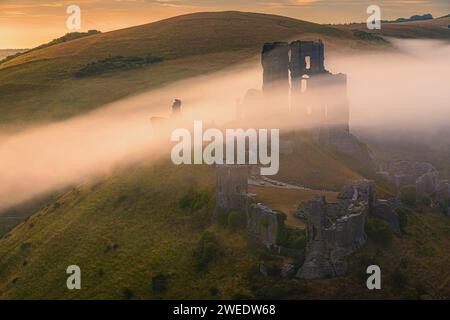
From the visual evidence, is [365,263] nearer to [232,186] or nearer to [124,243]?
[232,186]

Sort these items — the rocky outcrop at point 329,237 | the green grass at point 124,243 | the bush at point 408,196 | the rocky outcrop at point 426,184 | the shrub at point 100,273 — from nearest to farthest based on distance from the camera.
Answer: the rocky outcrop at point 329,237
the green grass at point 124,243
the shrub at point 100,273
the bush at point 408,196
the rocky outcrop at point 426,184

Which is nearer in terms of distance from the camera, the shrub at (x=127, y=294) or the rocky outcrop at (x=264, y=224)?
the rocky outcrop at (x=264, y=224)

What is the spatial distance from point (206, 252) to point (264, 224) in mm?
6773

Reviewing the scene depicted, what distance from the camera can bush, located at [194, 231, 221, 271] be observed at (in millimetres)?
94000

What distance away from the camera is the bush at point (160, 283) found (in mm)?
92281

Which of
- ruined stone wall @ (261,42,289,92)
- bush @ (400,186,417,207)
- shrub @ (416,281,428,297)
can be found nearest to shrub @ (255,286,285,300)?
shrub @ (416,281,428,297)

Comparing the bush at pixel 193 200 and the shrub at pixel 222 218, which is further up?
the bush at pixel 193 200

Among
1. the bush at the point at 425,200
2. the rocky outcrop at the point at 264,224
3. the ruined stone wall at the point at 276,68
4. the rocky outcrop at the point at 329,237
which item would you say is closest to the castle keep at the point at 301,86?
the ruined stone wall at the point at 276,68

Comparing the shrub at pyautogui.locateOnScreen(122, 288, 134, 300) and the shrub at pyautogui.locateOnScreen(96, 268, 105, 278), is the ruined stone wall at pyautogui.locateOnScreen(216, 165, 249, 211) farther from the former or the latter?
the shrub at pyautogui.locateOnScreen(96, 268, 105, 278)

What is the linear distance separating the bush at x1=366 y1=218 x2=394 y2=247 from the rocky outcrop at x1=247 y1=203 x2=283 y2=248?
10.1 meters

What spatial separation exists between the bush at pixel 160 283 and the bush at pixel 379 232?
21.0 metres

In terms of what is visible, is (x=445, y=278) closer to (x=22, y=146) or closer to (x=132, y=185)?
(x=132, y=185)

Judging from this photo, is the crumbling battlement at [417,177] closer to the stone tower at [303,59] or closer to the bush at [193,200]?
the stone tower at [303,59]
